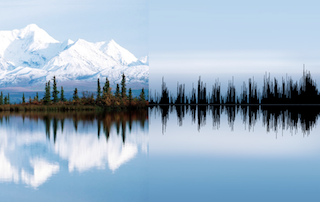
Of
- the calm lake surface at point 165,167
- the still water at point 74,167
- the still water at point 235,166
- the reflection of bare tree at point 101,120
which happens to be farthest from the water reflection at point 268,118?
the still water at point 74,167

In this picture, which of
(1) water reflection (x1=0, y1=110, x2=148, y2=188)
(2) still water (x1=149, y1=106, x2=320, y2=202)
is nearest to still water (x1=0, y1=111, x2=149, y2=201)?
(1) water reflection (x1=0, y1=110, x2=148, y2=188)

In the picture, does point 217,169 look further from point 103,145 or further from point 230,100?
point 230,100

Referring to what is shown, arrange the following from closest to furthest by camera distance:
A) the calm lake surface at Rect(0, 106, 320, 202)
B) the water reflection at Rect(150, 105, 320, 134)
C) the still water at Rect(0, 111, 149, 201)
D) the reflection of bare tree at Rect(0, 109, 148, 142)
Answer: the calm lake surface at Rect(0, 106, 320, 202)
the still water at Rect(0, 111, 149, 201)
the water reflection at Rect(150, 105, 320, 134)
the reflection of bare tree at Rect(0, 109, 148, 142)

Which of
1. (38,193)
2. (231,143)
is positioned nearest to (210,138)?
(231,143)

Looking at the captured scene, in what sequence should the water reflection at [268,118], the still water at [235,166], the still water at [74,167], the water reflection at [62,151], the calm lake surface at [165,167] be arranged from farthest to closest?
the water reflection at [268,118], the water reflection at [62,151], the still water at [74,167], the calm lake surface at [165,167], the still water at [235,166]

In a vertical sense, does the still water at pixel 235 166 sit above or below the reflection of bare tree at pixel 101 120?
above

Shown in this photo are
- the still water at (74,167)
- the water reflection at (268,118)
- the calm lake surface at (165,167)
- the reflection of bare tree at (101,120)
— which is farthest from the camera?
the reflection of bare tree at (101,120)

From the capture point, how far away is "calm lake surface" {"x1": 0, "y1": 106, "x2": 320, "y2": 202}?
314 inches

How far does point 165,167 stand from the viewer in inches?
398

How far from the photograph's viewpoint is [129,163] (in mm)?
11180

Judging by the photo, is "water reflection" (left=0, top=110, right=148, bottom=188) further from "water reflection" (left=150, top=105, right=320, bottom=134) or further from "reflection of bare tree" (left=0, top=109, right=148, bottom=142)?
"water reflection" (left=150, top=105, right=320, bottom=134)

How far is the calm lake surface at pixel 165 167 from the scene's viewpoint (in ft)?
26.2

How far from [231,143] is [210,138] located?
1.36 m

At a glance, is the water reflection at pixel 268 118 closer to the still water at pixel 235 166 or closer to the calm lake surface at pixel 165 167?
the calm lake surface at pixel 165 167
